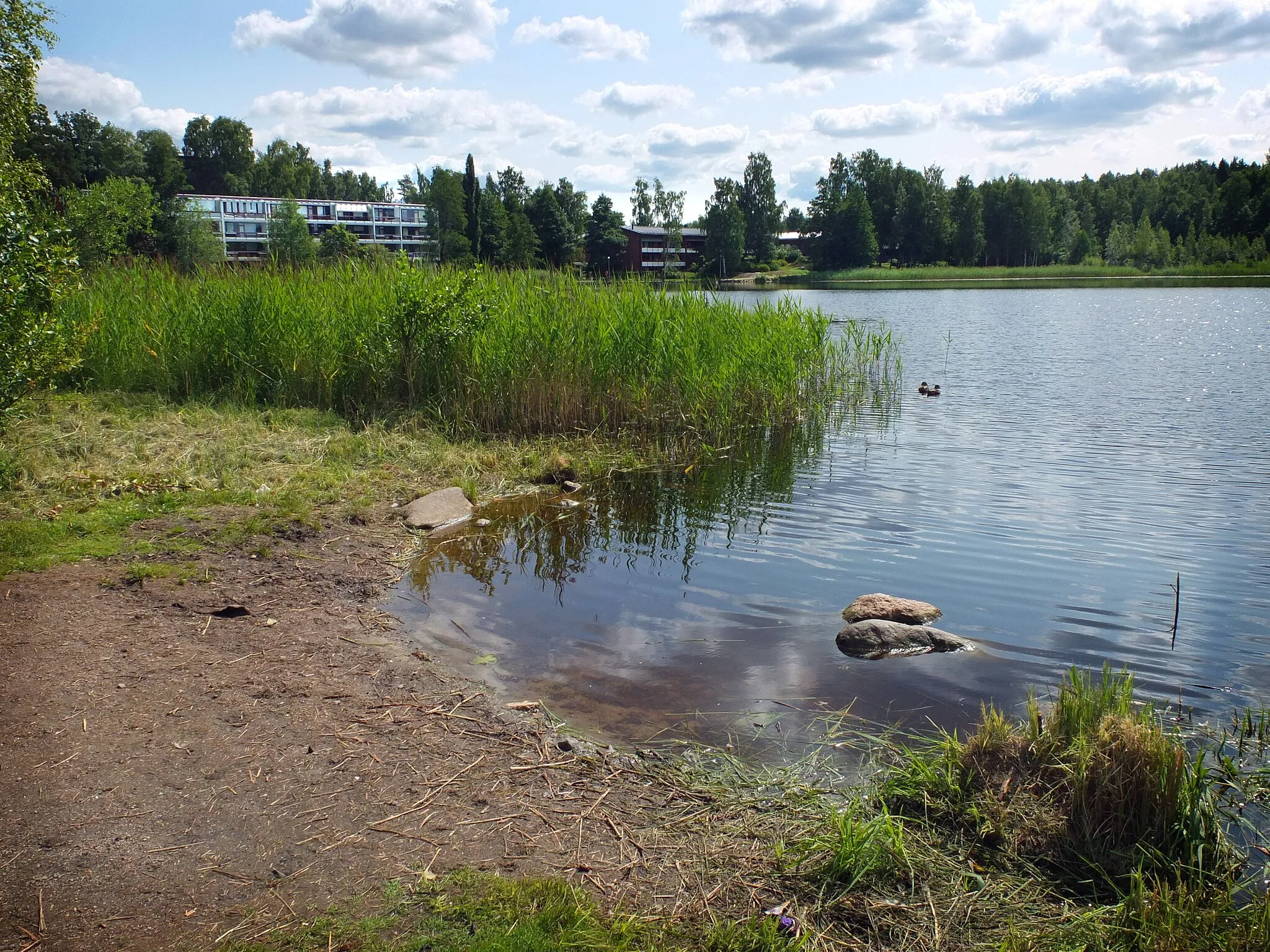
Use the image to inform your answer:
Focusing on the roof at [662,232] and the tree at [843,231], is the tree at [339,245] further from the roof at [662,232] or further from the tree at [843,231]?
the tree at [843,231]

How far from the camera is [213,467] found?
9.16 metres

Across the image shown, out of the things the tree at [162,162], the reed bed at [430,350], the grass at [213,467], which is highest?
the tree at [162,162]

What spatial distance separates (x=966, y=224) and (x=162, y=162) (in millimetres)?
85569

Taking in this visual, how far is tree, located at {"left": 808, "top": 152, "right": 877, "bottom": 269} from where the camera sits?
98.4m

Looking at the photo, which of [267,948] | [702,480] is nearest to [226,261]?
[702,480]

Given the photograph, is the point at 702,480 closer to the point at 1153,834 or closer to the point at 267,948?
the point at 1153,834

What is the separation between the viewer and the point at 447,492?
9336mm

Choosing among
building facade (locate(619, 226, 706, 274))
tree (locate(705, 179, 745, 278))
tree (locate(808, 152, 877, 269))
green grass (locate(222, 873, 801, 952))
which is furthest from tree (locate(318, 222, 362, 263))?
tree (locate(808, 152, 877, 269))

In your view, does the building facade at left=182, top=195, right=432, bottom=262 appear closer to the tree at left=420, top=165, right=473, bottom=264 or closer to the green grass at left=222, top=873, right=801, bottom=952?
the tree at left=420, top=165, right=473, bottom=264

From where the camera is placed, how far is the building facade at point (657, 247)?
85125mm

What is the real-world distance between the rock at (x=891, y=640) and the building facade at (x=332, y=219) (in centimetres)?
7025

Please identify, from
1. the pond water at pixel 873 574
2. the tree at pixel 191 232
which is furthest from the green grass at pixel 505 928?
the tree at pixel 191 232

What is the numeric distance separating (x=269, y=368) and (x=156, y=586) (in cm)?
728

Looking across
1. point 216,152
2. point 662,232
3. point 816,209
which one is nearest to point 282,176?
point 216,152
